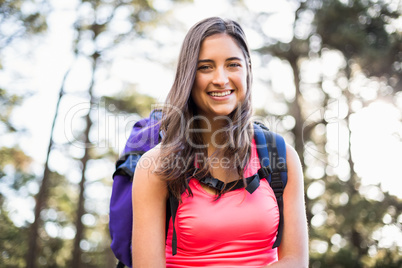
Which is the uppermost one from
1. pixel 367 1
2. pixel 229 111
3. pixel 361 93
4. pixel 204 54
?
pixel 367 1

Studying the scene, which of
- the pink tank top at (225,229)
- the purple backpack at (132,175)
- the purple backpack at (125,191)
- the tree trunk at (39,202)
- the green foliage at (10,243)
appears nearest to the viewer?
the pink tank top at (225,229)

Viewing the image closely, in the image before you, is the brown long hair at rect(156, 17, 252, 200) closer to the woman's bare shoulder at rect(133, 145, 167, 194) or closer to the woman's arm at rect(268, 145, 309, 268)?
the woman's bare shoulder at rect(133, 145, 167, 194)

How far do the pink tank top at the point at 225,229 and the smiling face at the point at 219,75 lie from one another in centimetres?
44

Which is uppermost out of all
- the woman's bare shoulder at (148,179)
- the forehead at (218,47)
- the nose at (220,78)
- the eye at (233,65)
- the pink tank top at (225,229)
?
the forehead at (218,47)

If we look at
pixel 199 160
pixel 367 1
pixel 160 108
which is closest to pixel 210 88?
pixel 199 160

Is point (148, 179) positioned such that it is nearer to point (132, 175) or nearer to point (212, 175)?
point (132, 175)

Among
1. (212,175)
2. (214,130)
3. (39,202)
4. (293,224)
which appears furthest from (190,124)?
(39,202)

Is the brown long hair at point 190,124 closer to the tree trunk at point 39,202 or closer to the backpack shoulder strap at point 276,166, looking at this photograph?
the backpack shoulder strap at point 276,166

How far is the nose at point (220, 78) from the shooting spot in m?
1.85

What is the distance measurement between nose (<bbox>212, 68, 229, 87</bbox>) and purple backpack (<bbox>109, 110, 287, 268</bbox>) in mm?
352

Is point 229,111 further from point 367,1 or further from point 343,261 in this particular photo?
point 367,1

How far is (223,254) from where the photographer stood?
1.71 metres

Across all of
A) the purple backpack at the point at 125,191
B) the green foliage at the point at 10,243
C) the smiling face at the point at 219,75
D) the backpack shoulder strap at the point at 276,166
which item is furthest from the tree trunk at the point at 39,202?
the backpack shoulder strap at the point at 276,166

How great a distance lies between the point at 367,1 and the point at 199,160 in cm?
1102
